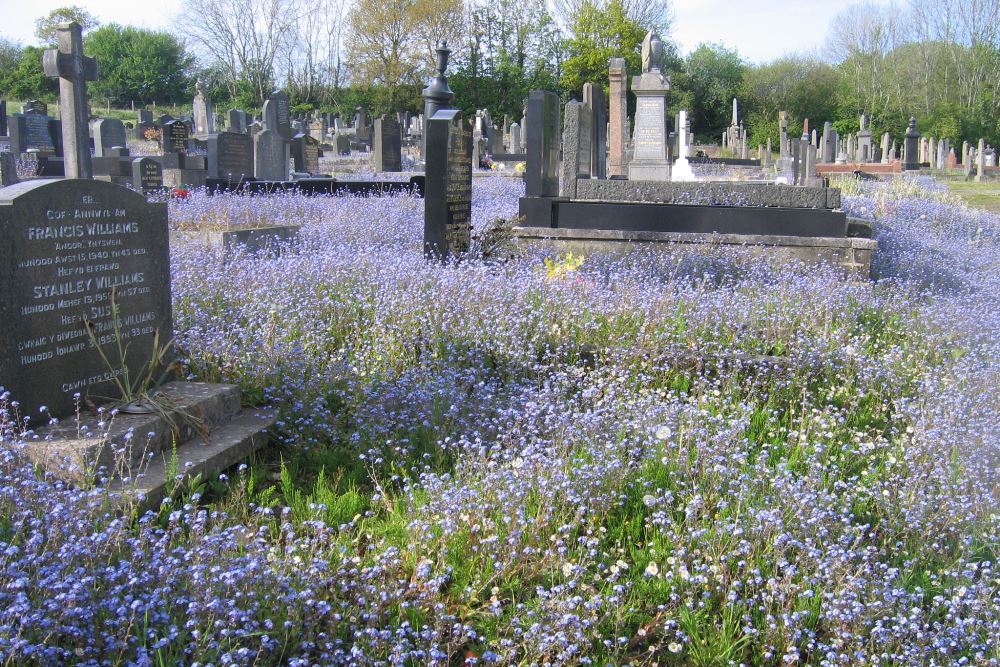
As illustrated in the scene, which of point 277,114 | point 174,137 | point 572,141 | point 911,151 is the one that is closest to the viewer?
point 572,141

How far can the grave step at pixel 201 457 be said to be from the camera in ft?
10.7

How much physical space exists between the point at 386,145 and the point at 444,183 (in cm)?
1825

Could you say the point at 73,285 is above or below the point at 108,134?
below

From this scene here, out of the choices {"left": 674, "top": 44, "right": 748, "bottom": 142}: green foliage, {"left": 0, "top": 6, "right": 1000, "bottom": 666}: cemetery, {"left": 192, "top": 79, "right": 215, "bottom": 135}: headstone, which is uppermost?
{"left": 674, "top": 44, "right": 748, "bottom": 142}: green foliage

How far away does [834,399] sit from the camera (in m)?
5.05

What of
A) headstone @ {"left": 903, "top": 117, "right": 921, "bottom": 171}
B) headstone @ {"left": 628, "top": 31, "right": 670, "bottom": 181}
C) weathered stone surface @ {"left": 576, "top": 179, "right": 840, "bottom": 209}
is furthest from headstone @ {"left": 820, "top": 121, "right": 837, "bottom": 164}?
weathered stone surface @ {"left": 576, "top": 179, "right": 840, "bottom": 209}

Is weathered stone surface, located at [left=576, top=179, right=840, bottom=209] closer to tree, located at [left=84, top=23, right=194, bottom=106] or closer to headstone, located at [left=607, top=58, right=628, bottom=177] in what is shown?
headstone, located at [left=607, top=58, right=628, bottom=177]

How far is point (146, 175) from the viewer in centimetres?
1488

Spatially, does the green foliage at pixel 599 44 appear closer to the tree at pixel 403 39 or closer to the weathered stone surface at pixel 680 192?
the tree at pixel 403 39

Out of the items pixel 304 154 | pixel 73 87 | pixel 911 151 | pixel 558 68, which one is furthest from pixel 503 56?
pixel 73 87

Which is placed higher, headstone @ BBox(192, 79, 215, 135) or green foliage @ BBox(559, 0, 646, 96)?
green foliage @ BBox(559, 0, 646, 96)

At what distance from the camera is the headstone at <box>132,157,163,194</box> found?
1457cm

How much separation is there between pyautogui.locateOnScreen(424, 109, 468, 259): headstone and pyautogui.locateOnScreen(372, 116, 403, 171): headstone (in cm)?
1764

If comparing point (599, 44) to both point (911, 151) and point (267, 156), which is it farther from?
point (267, 156)
